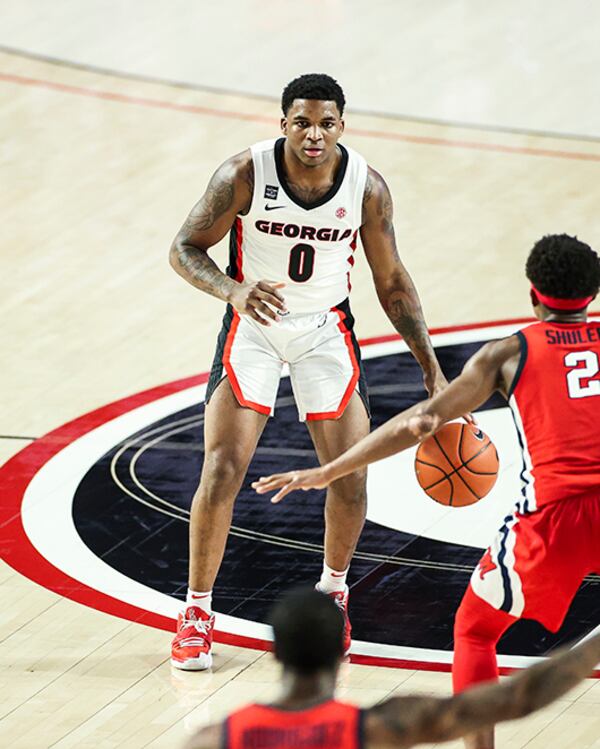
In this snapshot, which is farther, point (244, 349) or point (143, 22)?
point (143, 22)

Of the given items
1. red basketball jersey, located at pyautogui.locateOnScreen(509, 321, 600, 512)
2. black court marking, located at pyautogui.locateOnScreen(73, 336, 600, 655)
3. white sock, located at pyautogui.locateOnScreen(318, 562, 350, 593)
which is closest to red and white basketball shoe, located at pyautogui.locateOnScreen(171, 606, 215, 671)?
black court marking, located at pyautogui.locateOnScreen(73, 336, 600, 655)

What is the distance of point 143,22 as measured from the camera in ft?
53.5

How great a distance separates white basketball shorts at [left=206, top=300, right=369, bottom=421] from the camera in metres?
6.30

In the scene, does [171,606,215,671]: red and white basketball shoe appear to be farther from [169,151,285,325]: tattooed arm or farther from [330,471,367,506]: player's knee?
[169,151,285,325]: tattooed arm

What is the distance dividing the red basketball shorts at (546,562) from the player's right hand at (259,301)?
1286 millimetres

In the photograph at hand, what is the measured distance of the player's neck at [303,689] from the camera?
131 inches

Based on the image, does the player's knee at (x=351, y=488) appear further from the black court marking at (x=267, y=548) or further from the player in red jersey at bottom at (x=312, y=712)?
the player in red jersey at bottom at (x=312, y=712)

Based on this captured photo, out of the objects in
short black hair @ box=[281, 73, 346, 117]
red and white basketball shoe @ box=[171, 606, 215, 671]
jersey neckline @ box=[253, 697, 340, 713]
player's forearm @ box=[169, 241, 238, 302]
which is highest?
short black hair @ box=[281, 73, 346, 117]

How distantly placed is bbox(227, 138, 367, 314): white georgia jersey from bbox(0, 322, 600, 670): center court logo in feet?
4.21

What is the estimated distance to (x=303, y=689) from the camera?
3326 mm

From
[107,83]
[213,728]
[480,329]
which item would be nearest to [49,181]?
[107,83]

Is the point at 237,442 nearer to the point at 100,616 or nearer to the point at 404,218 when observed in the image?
the point at 100,616

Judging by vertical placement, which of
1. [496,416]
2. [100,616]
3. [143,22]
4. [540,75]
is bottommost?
[100,616]

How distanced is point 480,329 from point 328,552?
370cm
